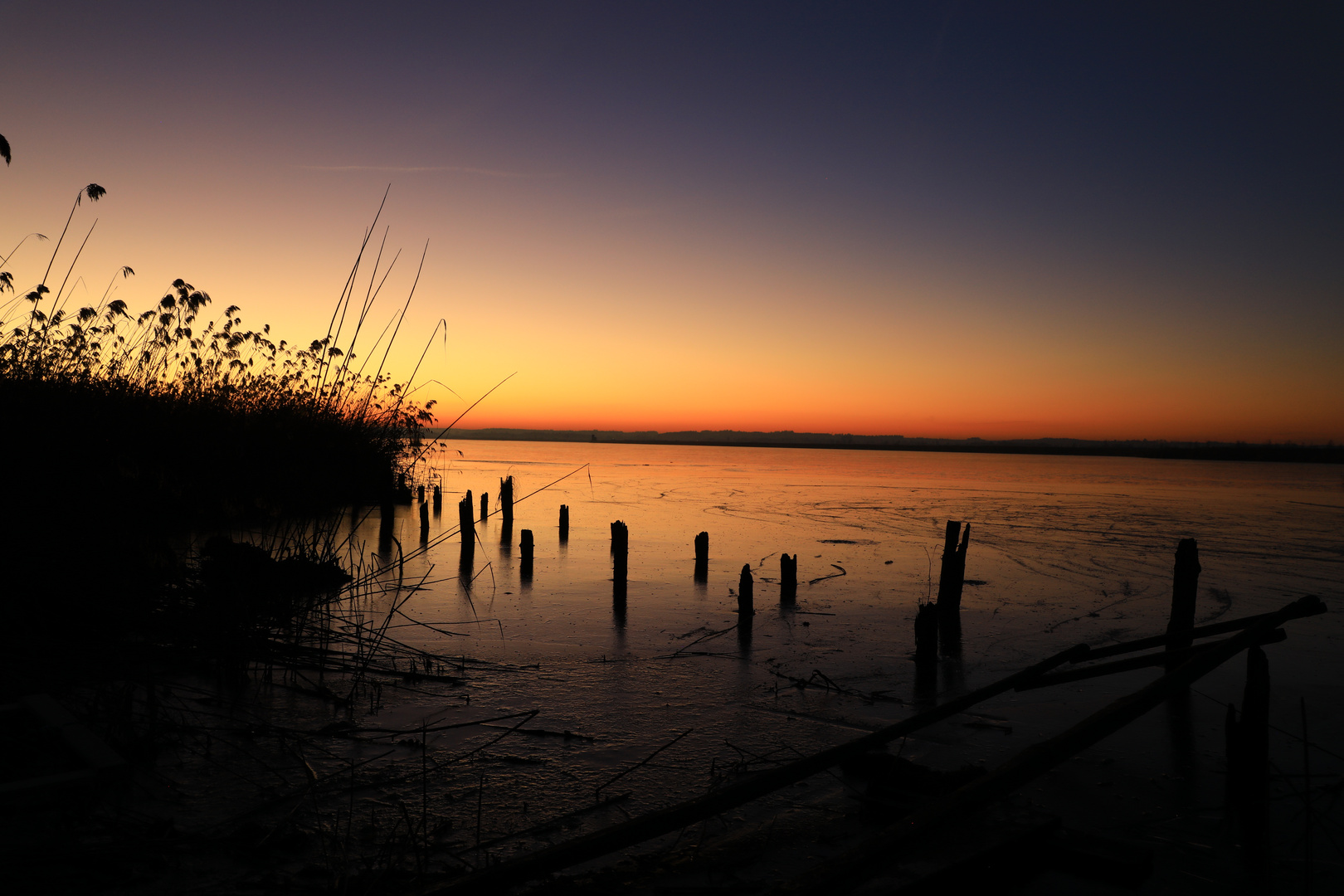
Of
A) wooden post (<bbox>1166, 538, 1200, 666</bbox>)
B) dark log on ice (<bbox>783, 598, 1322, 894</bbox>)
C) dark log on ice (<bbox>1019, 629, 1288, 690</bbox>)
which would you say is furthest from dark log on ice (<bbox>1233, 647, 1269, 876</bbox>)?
wooden post (<bbox>1166, 538, 1200, 666</bbox>)

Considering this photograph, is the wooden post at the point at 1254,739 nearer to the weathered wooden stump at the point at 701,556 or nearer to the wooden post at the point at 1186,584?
the wooden post at the point at 1186,584

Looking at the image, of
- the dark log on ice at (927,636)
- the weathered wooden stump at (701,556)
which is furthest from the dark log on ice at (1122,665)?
the weathered wooden stump at (701,556)

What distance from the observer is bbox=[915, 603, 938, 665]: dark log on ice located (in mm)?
9484

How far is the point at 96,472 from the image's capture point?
6.40 meters

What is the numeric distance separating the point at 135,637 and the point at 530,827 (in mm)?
4132

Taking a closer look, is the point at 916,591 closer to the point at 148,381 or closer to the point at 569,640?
the point at 569,640

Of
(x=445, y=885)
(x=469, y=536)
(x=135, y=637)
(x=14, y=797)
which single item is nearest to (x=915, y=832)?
(x=445, y=885)

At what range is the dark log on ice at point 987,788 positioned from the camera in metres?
3.28

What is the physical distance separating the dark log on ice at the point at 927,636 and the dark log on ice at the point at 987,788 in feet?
16.4

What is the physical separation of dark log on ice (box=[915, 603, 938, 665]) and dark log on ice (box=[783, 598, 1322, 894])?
16.4 feet

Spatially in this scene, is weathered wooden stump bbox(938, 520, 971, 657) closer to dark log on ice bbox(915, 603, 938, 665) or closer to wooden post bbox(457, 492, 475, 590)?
dark log on ice bbox(915, 603, 938, 665)

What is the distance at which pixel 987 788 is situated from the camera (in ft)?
11.7

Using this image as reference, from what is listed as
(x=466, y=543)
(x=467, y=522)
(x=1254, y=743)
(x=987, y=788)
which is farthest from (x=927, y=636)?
(x=466, y=543)

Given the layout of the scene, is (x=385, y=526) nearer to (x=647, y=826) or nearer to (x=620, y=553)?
(x=620, y=553)
